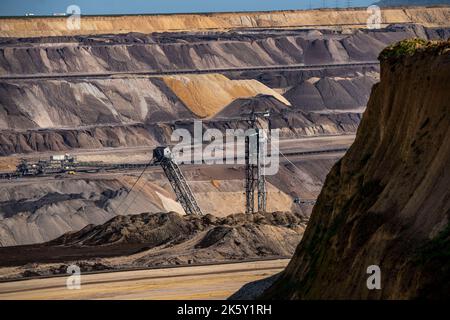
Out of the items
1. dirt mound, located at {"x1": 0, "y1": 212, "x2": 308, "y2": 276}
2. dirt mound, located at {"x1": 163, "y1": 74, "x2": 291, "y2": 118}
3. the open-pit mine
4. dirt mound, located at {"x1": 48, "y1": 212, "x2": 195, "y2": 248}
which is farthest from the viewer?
dirt mound, located at {"x1": 163, "y1": 74, "x2": 291, "y2": 118}

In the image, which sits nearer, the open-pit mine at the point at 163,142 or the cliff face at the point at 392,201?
the cliff face at the point at 392,201

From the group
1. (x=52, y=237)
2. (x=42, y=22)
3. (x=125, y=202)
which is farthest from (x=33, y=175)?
(x=42, y=22)

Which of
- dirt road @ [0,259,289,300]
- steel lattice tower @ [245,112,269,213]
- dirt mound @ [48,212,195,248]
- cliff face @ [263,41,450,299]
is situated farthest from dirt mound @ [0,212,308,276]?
cliff face @ [263,41,450,299]

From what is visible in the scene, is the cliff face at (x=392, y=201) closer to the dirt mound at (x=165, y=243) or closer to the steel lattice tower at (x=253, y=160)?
the dirt mound at (x=165, y=243)

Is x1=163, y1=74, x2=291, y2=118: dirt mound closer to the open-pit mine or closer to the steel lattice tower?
the open-pit mine

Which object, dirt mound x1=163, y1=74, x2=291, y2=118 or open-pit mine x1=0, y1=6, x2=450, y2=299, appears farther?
dirt mound x1=163, y1=74, x2=291, y2=118

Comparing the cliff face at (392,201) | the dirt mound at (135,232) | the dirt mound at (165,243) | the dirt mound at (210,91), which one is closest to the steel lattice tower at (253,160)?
the dirt mound at (165,243)
